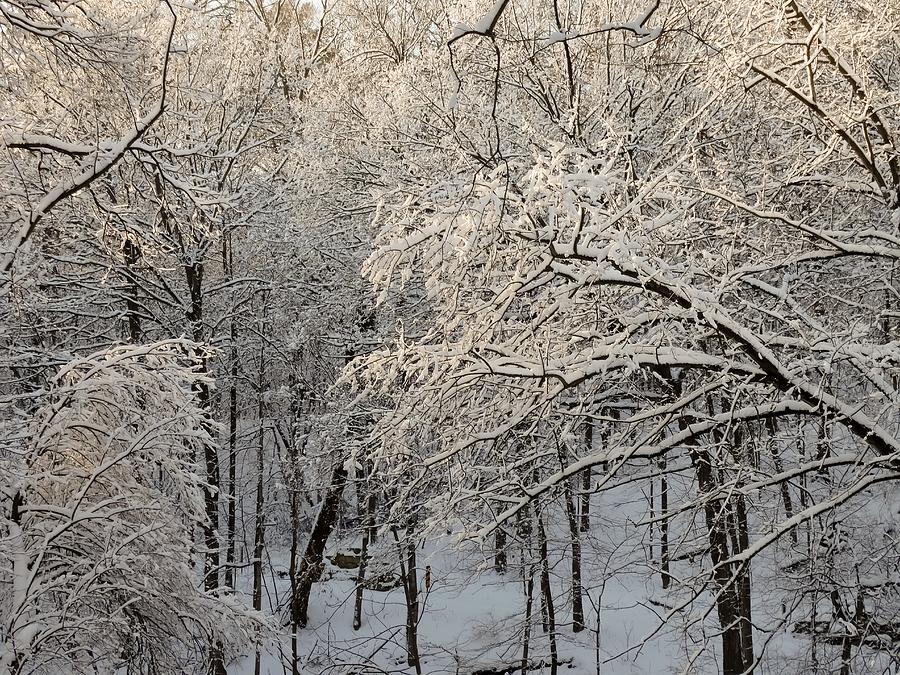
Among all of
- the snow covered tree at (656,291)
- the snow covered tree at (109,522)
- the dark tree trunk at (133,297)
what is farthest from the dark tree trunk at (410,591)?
the snow covered tree at (656,291)

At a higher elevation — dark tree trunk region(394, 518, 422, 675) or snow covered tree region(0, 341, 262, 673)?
snow covered tree region(0, 341, 262, 673)

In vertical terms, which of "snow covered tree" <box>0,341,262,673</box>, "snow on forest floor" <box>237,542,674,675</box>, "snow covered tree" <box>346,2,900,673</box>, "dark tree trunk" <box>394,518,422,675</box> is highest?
"snow covered tree" <box>346,2,900,673</box>

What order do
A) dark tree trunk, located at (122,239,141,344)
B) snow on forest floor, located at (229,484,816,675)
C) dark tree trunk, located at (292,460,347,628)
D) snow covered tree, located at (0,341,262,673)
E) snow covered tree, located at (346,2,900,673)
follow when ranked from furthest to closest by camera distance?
dark tree trunk, located at (292,460,347,628) → snow on forest floor, located at (229,484,816,675) → dark tree trunk, located at (122,239,141,344) → snow covered tree, located at (0,341,262,673) → snow covered tree, located at (346,2,900,673)

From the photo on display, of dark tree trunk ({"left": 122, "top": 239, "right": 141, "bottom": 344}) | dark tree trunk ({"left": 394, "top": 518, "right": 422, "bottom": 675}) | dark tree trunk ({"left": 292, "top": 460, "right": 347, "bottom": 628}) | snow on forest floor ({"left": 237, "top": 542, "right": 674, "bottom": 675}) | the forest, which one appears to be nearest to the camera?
the forest

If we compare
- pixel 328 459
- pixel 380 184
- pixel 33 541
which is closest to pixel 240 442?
pixel 328 459

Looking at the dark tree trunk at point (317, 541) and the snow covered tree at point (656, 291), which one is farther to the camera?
the dark tree trunk at point (317, 541)

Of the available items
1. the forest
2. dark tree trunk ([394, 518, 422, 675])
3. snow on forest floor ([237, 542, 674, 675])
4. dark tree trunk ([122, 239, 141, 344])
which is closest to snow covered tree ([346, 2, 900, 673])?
the forest

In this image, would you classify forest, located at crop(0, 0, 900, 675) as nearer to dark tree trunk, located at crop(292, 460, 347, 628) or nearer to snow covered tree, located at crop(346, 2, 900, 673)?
snow covered tree, located at crop(346, 2, 900, 673)

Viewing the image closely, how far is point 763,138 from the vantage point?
808cm

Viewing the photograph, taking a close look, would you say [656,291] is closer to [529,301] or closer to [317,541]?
[529,301]

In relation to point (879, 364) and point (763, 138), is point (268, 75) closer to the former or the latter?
point (763, 138)

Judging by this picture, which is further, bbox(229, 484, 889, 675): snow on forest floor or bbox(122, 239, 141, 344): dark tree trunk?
bbox(229, 484, 889, 675): snow on forest floor

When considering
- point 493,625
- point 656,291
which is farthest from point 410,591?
point 656,291

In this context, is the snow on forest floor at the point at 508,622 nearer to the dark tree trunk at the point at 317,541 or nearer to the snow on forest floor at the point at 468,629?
the snow on forest floor at the point at 468,629
